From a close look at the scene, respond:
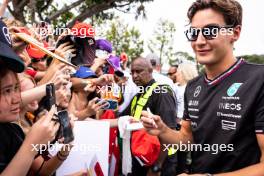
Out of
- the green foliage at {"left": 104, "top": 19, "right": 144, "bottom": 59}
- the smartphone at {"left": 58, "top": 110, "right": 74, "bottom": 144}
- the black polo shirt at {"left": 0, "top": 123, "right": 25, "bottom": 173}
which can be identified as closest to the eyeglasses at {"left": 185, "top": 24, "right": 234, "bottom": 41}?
the smartphone at {"left": 58, "top": 110, "right": 74, "bottom": 144}

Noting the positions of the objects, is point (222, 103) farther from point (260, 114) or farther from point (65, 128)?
point (65, 128)

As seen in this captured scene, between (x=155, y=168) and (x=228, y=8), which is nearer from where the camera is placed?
(x=228, y=8)

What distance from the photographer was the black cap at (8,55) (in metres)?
1.60

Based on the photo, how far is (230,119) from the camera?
190cm

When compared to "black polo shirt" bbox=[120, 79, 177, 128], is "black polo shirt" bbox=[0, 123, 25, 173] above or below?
above

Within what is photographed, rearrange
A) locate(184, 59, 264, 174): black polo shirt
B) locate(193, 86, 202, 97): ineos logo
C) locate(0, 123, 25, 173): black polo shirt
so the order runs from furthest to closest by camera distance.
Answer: locate(193, 86, 202, 97): ineos logo
locate(184, 59, 264, 174): black polo shirt
locate(0, 123, 25, 173): black polo shirt

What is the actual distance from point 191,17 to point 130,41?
31.4 m

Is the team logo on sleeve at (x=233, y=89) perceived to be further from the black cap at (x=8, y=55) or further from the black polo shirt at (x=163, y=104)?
the black polo shirt at (x=163, y=104)

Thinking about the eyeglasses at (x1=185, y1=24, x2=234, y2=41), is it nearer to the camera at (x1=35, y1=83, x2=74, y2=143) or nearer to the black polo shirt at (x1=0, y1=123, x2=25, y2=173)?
the camera at (x1=35, y1=83, x2=74, y2=143)

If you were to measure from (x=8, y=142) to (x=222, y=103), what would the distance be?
1.11 meters

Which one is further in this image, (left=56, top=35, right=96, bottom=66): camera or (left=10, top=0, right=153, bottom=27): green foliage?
(left=10, top=0, right=153, bottom=27): green foliage

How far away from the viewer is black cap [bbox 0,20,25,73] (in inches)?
63.0

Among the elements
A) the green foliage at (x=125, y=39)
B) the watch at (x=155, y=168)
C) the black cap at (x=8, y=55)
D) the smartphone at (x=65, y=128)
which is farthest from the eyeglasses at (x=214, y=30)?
the green foliage at (x=125, y=39)

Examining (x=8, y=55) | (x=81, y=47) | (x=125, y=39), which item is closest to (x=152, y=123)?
(x=8, y=55)
